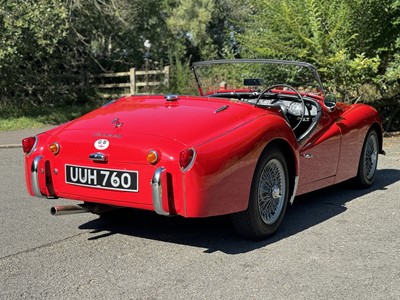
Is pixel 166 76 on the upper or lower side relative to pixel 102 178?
lower

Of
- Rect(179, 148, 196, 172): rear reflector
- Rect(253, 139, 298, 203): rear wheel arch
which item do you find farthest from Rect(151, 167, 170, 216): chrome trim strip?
Rect(253, 139, 298, 203): rear wheel arch

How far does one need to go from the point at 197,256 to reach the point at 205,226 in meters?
0.89

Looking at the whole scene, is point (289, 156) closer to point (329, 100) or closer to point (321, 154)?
point (321, 154)

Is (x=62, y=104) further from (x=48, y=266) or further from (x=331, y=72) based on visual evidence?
(x=48, y=266)

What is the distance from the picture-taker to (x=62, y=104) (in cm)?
2014

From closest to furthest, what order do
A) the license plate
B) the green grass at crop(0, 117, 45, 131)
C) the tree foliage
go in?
the license plate
the tree foliage
the green grass at crop(0, 117, 45, 131)

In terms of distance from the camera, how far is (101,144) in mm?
4488

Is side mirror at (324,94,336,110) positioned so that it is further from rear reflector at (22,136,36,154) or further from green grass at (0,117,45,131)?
green grass at (0,117,45,131)

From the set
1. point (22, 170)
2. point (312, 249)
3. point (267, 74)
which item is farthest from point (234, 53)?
point (312, 249)

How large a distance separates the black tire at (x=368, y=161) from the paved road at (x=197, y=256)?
620mm

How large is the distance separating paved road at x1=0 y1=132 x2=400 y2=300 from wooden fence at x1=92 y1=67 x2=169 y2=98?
16212 mm

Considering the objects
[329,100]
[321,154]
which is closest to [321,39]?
[329,100]

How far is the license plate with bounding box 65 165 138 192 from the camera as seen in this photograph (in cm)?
431

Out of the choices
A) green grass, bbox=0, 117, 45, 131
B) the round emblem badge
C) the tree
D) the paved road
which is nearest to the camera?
the paved road
